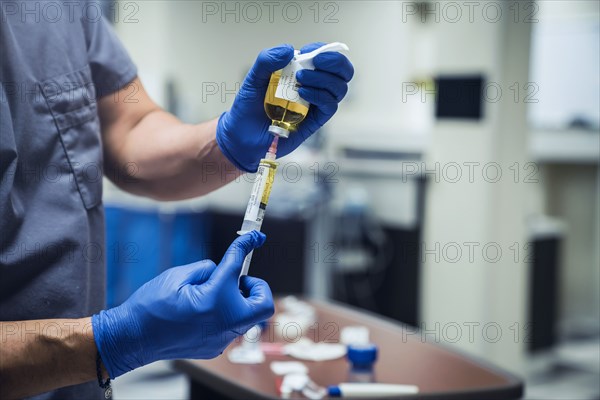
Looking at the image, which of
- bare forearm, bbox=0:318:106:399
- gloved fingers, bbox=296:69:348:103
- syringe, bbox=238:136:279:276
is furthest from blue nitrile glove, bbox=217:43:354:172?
bare forearm, bbox=0:318:106:399

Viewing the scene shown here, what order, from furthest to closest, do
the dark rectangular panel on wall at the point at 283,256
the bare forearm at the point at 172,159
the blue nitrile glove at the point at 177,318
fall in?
the dark rectangular panel on wall at the point at 283,256 < the bare forearm at the point at 172,159 < the blue nitrile glove at the point at 177,318

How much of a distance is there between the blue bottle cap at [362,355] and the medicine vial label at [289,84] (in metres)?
0.64

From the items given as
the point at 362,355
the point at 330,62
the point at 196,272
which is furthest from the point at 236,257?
the point at 362,355

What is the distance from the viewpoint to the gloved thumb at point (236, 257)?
91 cm

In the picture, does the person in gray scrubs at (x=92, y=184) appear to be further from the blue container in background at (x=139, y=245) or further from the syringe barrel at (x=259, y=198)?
the blue container in background at (x=139, y=245)

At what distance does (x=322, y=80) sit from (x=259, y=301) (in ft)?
1.20

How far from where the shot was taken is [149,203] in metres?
3.96

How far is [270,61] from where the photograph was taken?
1.07 metres

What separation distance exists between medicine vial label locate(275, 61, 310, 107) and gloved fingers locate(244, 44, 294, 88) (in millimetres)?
11

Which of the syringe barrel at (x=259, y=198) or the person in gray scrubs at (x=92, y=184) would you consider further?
the syringe barrel at (x=259, y=198)

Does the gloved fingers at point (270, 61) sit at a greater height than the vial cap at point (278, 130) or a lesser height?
greater

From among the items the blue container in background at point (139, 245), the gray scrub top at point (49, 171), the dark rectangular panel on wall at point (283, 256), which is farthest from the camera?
the blue container in background at point (139, 245)

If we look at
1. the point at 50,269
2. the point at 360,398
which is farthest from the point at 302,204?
the point at 50,269

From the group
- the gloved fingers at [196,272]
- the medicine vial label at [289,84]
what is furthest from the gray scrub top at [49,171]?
the medicine vial label at [289,84]
